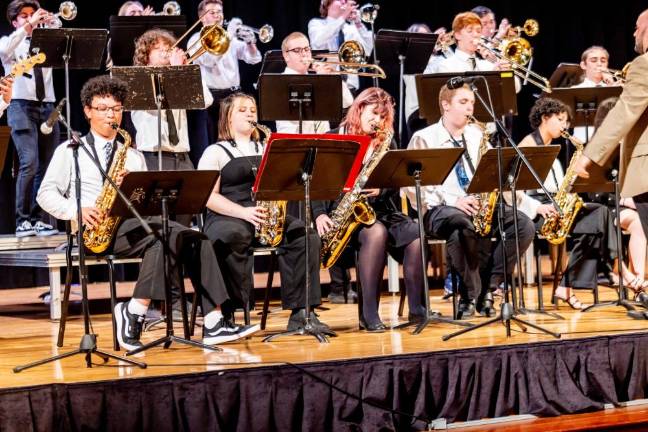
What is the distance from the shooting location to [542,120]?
6895 mm

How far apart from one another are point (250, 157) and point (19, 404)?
6.87 feet

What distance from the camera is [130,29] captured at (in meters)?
6.67

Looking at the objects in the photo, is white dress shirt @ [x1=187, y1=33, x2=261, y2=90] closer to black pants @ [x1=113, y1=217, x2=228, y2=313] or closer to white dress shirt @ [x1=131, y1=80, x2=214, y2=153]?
white dress shirt @ [x1=131, y1=80, x2=214, y2=153]

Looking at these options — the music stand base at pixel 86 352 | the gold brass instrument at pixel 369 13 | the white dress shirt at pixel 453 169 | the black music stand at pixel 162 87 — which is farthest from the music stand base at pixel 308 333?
the gold brass instrument at pixel 369 13

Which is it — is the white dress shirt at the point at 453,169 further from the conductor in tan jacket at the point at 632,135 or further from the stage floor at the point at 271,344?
the conductor in tan jacket at the point at 632,135

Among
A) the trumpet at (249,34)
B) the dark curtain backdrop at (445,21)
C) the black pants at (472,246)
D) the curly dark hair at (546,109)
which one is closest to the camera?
the black pants at (472,246)

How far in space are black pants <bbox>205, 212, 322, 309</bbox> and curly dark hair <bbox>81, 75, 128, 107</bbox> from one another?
833mm

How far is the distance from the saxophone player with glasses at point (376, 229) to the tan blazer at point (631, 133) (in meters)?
1.18

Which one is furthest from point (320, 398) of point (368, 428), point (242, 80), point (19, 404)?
point (242, 80)

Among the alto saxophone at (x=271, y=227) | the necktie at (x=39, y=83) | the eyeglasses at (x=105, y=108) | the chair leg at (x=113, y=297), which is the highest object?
the necktie at (x=39, y=83)

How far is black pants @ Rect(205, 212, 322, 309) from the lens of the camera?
5316 mm

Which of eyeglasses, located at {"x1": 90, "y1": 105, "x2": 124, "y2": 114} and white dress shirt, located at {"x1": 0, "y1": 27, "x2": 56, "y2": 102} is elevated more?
white dress shirt, located at {"x1": 0, "y1": 27, "x2": 56, "y2": 102}

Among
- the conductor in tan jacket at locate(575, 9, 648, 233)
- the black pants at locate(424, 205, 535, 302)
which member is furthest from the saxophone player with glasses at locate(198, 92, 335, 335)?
the conductor in tan jacket at locate(575, 9, 648, 233)

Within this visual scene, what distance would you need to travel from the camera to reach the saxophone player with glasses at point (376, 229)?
555 cm
